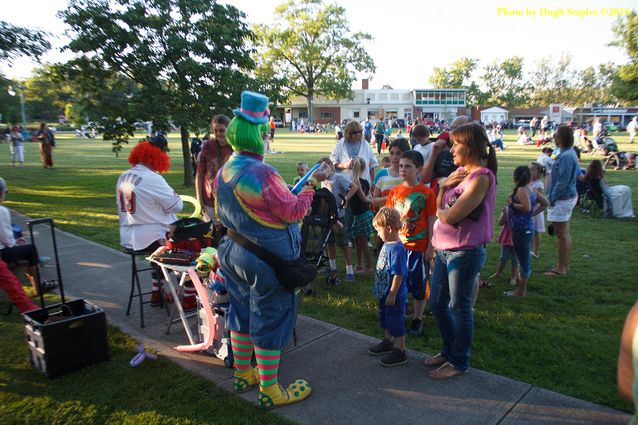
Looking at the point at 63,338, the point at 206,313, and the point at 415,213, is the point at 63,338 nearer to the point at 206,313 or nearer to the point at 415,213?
the point at 206,313

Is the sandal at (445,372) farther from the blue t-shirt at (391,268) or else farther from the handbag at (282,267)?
the handbag at (282,267)

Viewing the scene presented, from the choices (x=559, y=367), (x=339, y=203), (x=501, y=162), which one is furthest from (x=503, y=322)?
(x=501, y=162)

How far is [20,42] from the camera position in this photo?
11.4 meters

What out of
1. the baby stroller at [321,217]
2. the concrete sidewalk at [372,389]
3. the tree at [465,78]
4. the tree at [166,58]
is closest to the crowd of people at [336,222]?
the concrete sidewalk at [372,389]

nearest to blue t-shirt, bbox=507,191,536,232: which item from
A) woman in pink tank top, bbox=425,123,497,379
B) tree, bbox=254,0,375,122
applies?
woman in pink tank top, bbox=425,123,497,379

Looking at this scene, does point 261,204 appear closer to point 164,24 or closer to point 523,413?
point 523,413

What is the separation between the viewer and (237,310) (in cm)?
326

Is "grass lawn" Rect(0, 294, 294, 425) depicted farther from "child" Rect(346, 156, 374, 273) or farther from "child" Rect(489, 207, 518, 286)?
"child" Rect(489, 207, 518, 286)

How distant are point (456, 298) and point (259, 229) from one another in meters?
1.55

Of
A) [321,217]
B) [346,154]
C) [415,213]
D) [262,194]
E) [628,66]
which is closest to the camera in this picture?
[262,194]

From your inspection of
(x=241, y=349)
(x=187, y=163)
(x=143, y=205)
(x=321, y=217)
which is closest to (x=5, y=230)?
(x=143, y=205)

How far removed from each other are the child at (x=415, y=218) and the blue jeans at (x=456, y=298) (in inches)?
29.7

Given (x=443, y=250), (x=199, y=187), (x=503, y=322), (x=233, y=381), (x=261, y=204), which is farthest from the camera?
(x=199, y=187)

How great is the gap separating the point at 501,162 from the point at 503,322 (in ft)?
52.2
